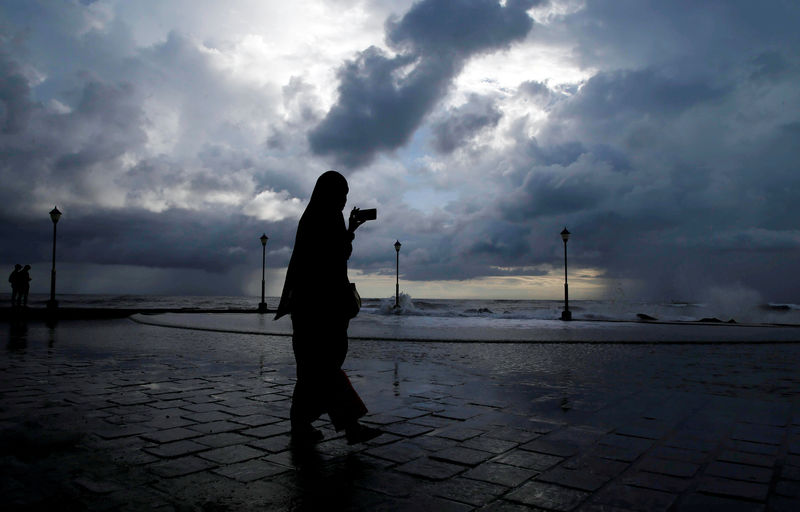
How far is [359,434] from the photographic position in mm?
3715

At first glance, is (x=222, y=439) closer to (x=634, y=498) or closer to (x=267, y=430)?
(x=267, y=430)

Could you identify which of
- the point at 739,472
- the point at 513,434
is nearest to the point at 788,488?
the point at 739,472

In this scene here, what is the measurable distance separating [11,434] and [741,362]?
11140mm

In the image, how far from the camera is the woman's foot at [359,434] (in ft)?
12.1

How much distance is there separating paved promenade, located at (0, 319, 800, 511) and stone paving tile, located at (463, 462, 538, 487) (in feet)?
0.05

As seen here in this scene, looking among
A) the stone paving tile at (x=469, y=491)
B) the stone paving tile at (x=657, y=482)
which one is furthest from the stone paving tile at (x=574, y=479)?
the stone paving tile at (x=469, y=491)

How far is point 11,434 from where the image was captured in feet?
12.9

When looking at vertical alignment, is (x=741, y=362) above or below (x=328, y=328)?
below

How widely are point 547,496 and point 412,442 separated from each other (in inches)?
51.7

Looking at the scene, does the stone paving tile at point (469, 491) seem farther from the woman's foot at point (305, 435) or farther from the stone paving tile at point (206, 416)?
the stone paving tile at point (206, 416)

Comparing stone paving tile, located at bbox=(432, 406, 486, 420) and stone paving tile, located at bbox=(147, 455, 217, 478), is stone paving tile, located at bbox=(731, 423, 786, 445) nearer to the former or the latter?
stone paving tile, located at bbox=(432, 406, 486, 420)

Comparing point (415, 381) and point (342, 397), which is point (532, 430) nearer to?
point (342, 397)

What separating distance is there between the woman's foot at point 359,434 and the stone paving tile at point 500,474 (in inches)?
32.5

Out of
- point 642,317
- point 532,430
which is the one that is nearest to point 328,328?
point 532,430
